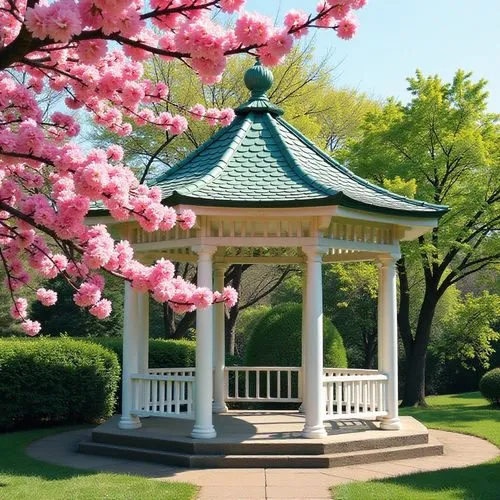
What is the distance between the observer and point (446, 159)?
56.6 ft

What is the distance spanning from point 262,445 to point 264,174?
3.57 m

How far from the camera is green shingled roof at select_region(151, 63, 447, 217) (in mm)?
9180

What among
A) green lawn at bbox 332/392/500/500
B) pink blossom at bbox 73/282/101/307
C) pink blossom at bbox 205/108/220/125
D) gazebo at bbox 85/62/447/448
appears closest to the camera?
pink blossom at bbox 73/282/101/307

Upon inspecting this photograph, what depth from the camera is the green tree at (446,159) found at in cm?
1697

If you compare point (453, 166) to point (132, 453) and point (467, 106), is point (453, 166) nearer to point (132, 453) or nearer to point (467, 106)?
point (467, 106)

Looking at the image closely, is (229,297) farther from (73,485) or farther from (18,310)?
(73,485)

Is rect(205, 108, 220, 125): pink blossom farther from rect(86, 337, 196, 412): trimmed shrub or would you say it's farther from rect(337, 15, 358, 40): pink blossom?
rect(86, 337, 196, 412): trimmed shrub

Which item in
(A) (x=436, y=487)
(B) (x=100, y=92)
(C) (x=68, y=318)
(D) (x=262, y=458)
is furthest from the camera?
(C) (x=68, y=318)

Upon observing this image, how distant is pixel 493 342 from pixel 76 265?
25.5m

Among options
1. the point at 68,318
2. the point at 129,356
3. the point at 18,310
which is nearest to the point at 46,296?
the point at 18,310

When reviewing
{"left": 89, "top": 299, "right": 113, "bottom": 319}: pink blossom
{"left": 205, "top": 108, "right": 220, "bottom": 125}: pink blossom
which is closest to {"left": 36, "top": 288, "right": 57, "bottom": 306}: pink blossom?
{"left": 89, "top": 299, "right": 113, "bottom": 319}: pink blossom

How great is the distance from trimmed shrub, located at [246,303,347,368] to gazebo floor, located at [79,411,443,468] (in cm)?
A: 406

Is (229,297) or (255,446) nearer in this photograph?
(229,297)

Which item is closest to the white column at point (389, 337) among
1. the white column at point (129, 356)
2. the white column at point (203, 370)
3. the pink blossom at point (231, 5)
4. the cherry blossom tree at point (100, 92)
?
the white column at point (203, 370)
